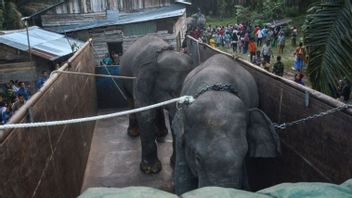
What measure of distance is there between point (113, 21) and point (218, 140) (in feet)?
51.9

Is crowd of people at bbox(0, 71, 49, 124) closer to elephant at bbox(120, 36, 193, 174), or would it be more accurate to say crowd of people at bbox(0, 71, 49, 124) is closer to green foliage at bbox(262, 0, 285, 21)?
elephant at bbox(120, 36, 193, 174)

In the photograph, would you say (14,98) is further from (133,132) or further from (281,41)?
(281,41)

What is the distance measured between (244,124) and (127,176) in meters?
3.19

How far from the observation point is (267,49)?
17.7m

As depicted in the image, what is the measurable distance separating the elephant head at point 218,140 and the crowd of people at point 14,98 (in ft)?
13.2

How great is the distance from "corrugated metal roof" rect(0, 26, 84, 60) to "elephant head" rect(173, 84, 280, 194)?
385 inches

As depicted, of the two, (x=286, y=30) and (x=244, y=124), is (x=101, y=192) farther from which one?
(x=286, y=30)

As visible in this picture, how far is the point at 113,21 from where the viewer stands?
1891 cm

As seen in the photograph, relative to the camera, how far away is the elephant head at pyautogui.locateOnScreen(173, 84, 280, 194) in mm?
3865

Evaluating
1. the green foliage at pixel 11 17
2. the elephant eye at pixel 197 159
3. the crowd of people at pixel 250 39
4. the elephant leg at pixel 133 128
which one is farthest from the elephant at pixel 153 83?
the green foliage at pixel 11 17

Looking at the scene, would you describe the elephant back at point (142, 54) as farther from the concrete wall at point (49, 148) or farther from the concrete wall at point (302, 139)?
the concrete wall at point (302, 139)

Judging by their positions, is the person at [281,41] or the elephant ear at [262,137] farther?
the person at [281,41]

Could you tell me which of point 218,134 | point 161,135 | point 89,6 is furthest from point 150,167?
point 89,6

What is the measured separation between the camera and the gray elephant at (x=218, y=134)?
3877mm
